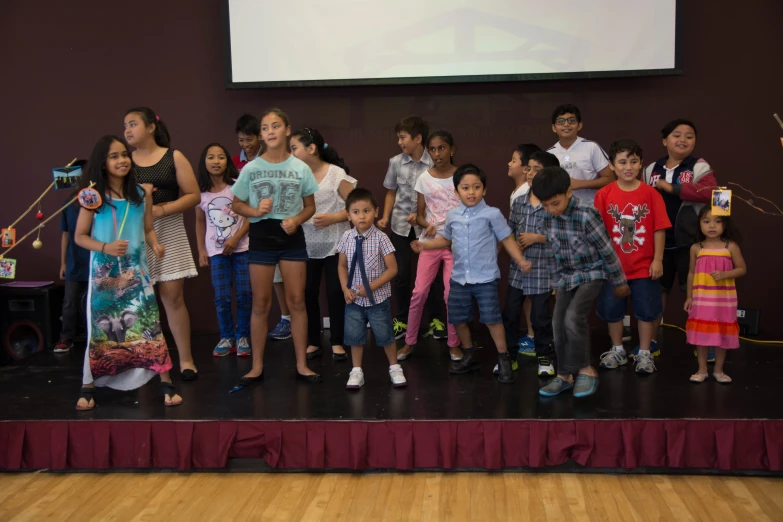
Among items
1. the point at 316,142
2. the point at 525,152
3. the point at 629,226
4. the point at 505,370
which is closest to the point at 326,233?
the point at 316,142

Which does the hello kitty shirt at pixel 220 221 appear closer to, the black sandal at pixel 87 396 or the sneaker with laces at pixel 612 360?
the black sandal at pixel 87 396

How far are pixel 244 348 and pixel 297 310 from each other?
831 mm

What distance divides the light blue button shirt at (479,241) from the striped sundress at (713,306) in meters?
0.99

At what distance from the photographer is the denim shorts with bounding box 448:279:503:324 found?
374 cm

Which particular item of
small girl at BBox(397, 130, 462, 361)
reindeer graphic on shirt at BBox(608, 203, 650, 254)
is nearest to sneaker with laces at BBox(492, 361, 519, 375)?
small girl at BBox(397, 130, 462, 361)

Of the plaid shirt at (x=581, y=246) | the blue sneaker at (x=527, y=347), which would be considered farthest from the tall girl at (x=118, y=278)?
the blue sneaker at (x=527, y=347)

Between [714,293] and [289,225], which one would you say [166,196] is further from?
[714,293]

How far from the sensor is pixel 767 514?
280cm

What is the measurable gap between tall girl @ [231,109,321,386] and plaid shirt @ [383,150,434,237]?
976mm

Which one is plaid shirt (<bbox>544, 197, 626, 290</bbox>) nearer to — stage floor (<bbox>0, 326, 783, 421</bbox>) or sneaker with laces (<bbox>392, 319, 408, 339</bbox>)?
stage floor (<bbox>0, 326, 783, 421</bbox>)

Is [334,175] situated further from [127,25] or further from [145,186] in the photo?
[127,25]

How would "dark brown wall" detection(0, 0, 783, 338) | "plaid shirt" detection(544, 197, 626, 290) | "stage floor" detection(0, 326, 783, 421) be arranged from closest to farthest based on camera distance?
"stage floor" detection(0, 326, 783, 421) < "plaid shirt" detection(544, 197, 626, 290) < "dark brown wall" detection(0, 0, 783, 338)

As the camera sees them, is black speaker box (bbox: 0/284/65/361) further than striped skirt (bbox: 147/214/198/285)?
Yes

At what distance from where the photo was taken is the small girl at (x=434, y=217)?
4.15 m
